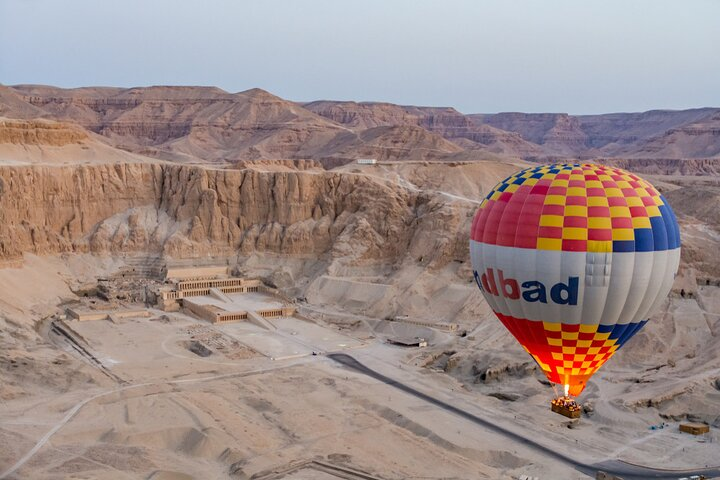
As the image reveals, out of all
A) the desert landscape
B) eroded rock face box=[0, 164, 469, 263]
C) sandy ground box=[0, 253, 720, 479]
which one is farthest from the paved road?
eroded rock face box=[0, 164, 469, 263]

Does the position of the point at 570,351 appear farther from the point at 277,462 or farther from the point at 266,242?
the point at 266,242

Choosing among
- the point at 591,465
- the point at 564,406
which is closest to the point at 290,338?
the point at 564,406

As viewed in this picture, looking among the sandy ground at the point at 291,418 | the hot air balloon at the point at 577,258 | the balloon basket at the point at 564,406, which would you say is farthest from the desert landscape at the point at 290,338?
the hot air balloon at the point at 577,258

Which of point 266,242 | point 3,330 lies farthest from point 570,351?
point 266,242

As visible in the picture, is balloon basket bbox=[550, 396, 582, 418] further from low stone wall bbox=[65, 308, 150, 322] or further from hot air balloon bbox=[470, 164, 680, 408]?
low stone wall bbox=[65, 308, 150, 322]

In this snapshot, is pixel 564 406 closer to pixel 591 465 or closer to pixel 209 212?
pixel 591 465
